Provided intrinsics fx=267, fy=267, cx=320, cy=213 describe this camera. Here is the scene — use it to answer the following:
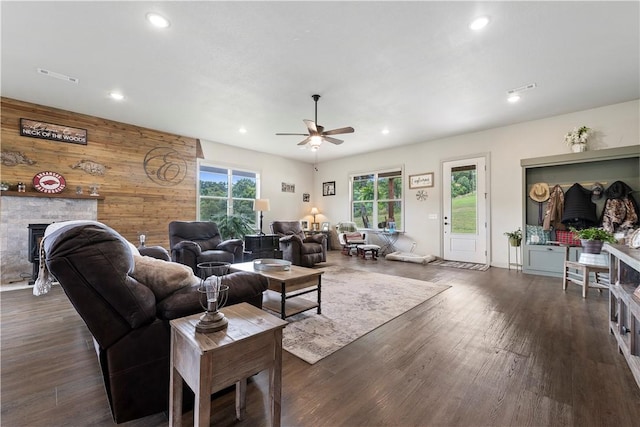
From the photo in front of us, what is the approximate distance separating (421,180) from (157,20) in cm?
594

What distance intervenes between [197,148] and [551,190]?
24.2 feet

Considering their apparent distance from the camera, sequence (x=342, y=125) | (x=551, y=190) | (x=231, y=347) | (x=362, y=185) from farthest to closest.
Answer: (x=362, y=185) → (x=342, y=125) → (x=551, y=190) → (x=231, y=347)

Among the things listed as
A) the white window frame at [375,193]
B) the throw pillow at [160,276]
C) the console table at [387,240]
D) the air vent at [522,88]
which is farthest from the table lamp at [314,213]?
the throw pillow at [160,276]

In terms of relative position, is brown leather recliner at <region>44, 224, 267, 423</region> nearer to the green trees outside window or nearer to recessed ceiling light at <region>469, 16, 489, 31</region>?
recessed ceiling light at <region>469, 16, 489, 31</region>

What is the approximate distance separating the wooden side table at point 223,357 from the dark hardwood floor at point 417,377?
0.28 meters

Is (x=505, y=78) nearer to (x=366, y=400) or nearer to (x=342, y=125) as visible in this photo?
(x=342, y=125)

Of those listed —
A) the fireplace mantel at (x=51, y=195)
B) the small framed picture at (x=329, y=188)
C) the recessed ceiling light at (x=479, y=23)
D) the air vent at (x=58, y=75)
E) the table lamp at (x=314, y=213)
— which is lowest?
the table lamp at (x=314, y=213)

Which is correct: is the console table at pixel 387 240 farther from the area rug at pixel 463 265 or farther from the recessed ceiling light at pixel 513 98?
the recessed ceiling light at pixel 513 98

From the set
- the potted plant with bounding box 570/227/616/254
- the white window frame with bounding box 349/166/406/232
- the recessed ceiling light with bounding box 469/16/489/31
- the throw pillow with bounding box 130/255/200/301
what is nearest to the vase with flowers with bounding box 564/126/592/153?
the potted plant with bounding box 570/227/616/254

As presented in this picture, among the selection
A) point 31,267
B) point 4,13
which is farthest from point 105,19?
point 31,267

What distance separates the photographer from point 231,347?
1095 mm

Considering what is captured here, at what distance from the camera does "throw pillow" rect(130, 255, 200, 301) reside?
1.47m

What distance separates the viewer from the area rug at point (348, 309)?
Answer: 2.23 metres

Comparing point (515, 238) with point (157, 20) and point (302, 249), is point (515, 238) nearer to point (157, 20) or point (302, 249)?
point (302, 249)
